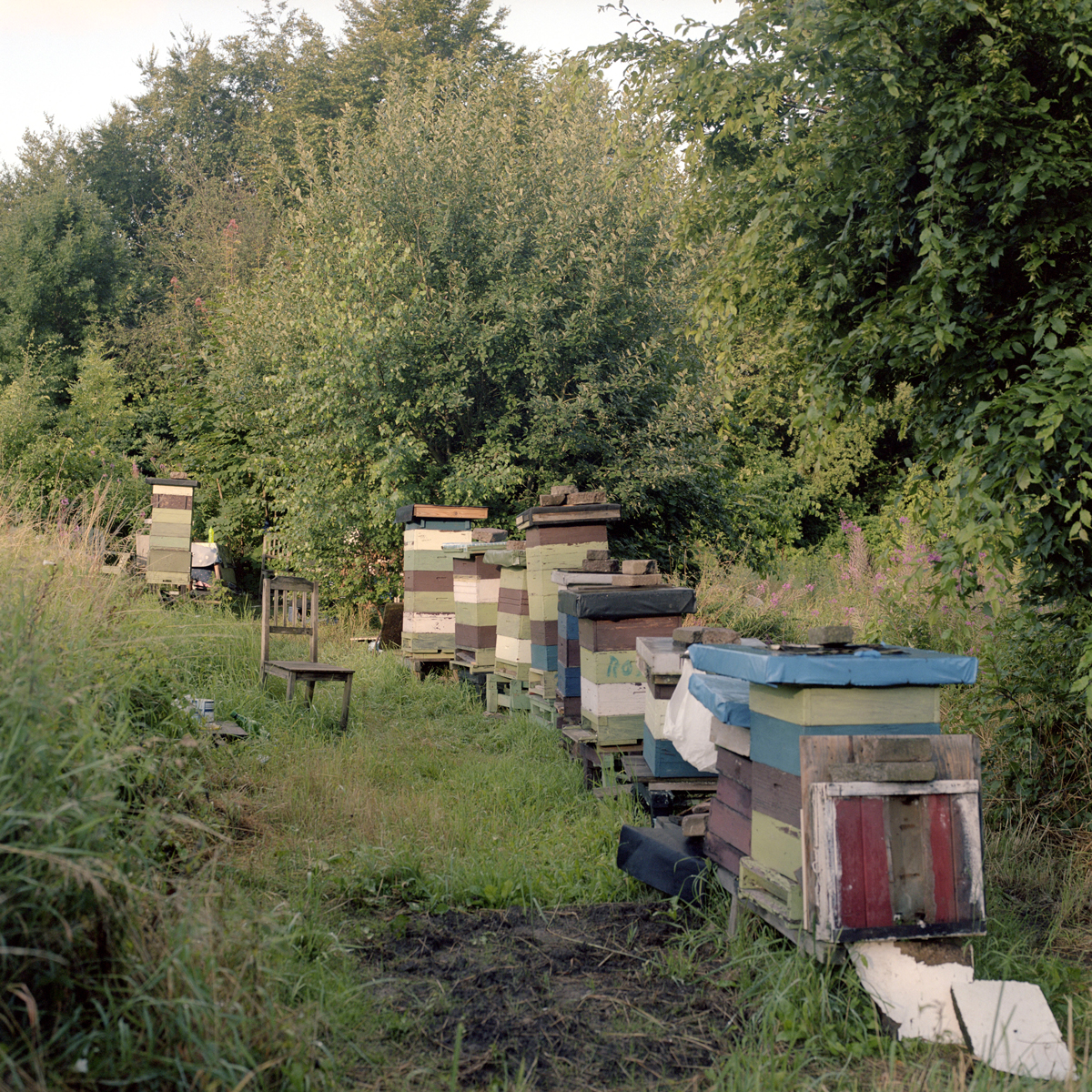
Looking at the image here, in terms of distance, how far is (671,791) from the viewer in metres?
4.69

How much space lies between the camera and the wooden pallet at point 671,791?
185 inches

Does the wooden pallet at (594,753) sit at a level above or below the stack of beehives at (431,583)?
below

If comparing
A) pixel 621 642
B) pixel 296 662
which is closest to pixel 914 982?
pixel 621 642

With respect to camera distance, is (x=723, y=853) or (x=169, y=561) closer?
(x=723, y=853)

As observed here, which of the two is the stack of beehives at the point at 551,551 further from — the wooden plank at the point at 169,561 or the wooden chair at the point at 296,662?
the wooden plank at the point at 169,561

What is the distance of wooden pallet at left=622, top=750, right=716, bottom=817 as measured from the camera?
4.69 m

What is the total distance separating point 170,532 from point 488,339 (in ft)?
14.4

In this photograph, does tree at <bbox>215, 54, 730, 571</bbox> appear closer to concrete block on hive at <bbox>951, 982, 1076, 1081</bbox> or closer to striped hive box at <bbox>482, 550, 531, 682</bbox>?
striped hive box at <bbox>482, 550, 531, 682</bbox>

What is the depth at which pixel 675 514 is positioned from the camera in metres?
12.3

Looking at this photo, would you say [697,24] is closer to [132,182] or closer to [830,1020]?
[830,1020]

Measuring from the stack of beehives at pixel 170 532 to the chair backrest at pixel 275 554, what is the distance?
2.64 m

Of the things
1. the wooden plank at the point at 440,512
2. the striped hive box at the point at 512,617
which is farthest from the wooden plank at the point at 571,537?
the wooden plank at the point at 440,512

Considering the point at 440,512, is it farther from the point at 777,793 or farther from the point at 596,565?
the point at 777,793

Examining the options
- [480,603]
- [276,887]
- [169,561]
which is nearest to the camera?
[276,887]
